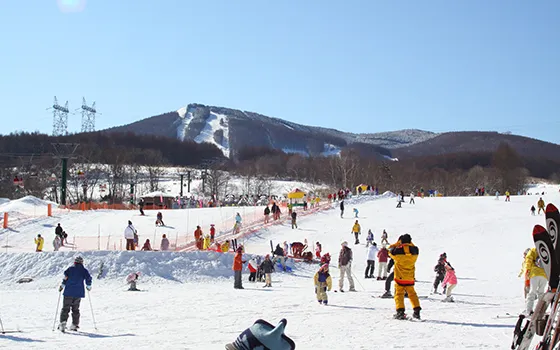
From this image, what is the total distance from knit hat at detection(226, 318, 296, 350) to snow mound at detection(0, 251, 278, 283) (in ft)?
55.0

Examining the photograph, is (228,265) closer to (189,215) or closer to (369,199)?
(189,215)

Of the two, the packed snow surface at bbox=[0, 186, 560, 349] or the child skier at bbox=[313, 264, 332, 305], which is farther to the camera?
the child skier at bbox=[313, 264, 332, 305]

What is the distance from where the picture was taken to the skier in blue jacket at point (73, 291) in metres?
10.6

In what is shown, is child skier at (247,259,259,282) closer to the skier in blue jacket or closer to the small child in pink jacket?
the small child in pink jacket

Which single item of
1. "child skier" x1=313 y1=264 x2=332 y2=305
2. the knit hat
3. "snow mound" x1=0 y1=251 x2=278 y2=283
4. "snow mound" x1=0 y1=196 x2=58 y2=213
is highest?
"snow mound" x1=0 y1=196 x2=58 y2=213

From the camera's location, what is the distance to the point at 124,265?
2117cm

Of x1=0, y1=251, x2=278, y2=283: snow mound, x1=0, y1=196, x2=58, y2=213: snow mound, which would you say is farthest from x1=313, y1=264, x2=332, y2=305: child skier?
x1=0, y1=196, x2=58, y2=213: snow mound

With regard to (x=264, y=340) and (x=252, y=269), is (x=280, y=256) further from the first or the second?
(x=264, y=340)

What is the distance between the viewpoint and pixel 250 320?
11.1 m

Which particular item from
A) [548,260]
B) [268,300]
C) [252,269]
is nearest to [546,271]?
[548,260]

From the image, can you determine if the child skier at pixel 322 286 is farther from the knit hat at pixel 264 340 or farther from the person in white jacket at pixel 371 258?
the knit hat at pixel 264 340

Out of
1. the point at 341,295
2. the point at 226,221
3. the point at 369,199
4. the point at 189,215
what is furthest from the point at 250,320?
the point at 369,199

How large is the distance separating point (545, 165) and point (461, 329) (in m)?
195

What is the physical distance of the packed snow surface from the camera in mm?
9117
